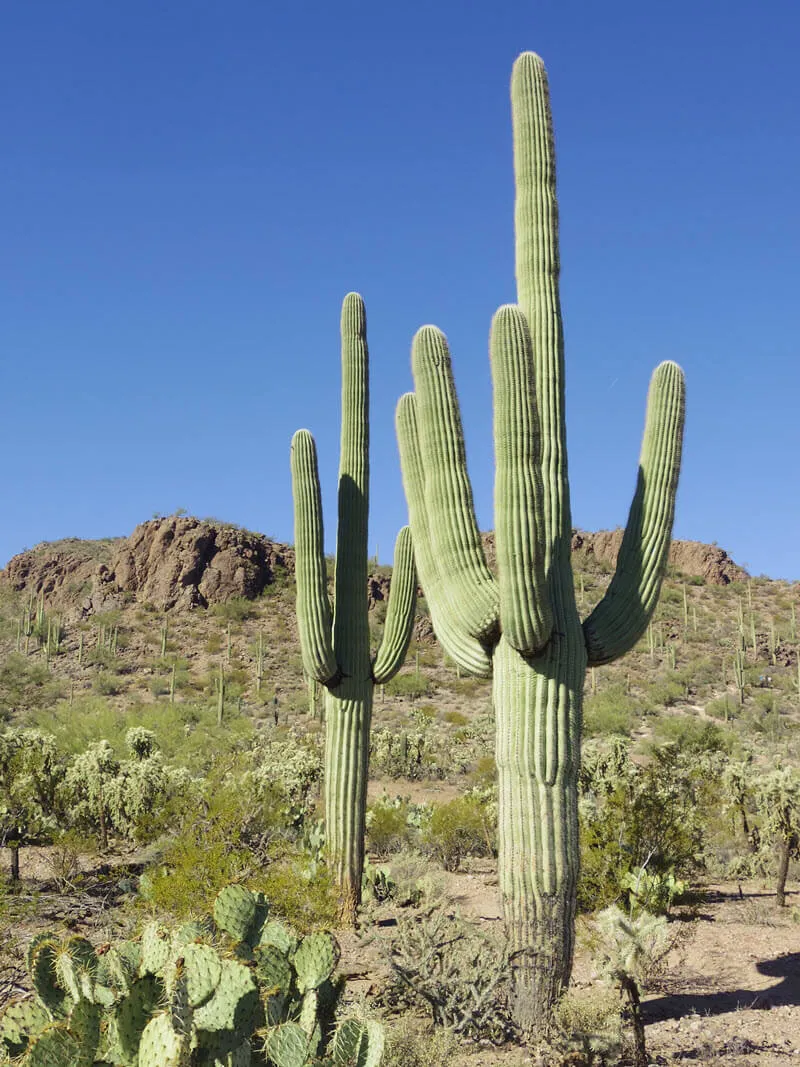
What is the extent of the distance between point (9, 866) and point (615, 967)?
976cm

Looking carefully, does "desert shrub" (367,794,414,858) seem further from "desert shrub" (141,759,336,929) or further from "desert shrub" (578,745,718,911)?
"desert shrub" (578,745,718,911)

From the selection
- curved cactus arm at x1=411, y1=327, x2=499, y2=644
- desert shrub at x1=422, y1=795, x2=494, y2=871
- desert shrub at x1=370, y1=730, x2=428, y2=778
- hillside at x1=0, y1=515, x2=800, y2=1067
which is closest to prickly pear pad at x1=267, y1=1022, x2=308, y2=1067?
hillside at x1=0, y1=515, x2=800, y2=1067

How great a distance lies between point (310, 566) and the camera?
10508 millimetres

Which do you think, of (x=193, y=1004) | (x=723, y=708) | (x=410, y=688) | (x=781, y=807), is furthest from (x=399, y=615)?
(x=410, y=688)

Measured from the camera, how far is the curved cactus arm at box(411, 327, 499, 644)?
7.61 metres

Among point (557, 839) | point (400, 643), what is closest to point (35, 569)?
point (400, 643)

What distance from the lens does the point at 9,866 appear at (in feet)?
43.5

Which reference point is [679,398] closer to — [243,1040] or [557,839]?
[557,839]

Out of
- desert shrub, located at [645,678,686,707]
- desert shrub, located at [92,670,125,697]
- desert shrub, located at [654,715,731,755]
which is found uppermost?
desert shrub, located at [92,670,125,697]

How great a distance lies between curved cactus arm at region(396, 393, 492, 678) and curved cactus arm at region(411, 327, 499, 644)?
0.50 feet

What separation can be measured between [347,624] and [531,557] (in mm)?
4169

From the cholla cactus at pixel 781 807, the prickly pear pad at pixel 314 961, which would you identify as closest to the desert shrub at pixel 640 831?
the cholla cactus at pixel 781 807

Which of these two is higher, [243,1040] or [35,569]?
[35,569]

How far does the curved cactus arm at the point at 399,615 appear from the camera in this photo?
35.6 ft
